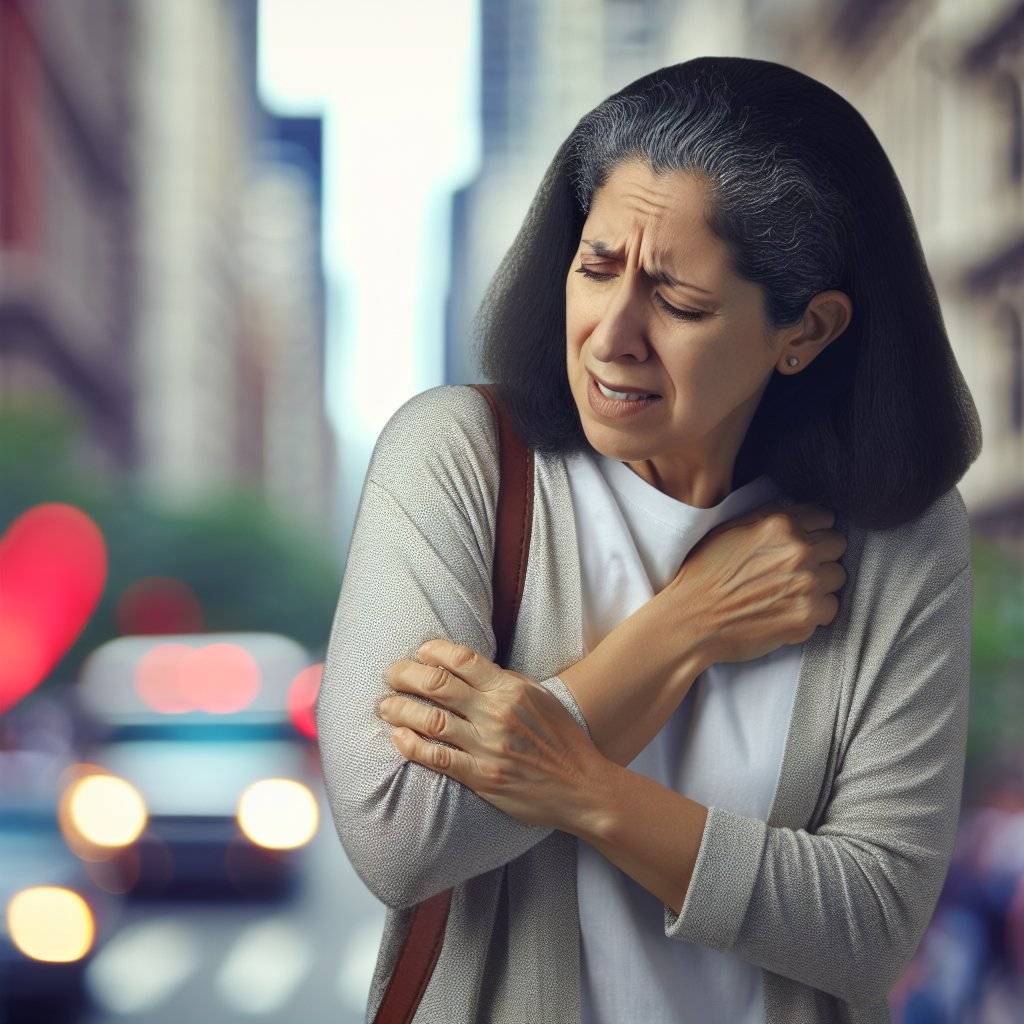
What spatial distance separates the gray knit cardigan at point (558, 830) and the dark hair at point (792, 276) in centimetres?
5

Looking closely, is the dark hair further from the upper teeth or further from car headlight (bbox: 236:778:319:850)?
car headlight (bbox: 236:778:319:850)

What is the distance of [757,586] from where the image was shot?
127 cm

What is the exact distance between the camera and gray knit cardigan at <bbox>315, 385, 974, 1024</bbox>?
117cm

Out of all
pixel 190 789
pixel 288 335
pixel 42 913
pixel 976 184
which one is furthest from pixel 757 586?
pixel 288 335

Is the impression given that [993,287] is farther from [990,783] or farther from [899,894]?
[899,894]

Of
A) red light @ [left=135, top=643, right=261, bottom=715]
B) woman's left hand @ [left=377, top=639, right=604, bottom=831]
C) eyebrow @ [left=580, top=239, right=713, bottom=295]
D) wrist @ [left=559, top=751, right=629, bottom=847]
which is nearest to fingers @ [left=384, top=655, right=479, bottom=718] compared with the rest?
woman's left hand @ [left=377, top=639, right=604, bottom=831]

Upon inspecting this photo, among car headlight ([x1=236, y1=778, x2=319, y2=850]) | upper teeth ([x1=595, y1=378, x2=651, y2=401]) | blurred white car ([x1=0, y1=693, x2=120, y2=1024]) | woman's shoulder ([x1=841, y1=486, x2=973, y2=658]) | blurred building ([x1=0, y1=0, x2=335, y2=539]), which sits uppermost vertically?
upper teeth ([x1=595, y1=378, x2=651, y2=401])

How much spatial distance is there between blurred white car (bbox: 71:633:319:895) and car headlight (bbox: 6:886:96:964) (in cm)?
106

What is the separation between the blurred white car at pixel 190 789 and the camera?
6324 millimetres

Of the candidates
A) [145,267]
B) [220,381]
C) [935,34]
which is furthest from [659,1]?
[935,34]

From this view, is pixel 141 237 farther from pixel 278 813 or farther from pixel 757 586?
pixel 757 586

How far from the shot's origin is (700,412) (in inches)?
47.9

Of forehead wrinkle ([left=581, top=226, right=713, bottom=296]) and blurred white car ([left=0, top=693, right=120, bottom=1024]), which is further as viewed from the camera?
blurred white car ([left=0, top=693, right=120, bottom=1024])

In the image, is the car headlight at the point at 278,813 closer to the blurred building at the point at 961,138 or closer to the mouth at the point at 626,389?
the mouth at the point at 626,389
